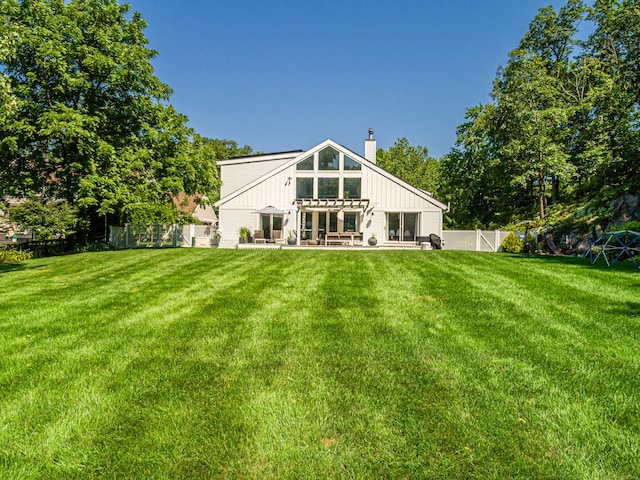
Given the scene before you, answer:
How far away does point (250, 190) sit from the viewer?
2125cm

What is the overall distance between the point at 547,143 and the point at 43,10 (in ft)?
88.4

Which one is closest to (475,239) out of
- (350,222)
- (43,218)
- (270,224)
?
(350,222)

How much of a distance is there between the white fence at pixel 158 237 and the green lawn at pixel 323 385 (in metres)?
14.1

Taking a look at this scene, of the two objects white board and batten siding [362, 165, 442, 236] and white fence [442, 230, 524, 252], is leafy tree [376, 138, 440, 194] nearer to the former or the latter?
white board and batten siding [362, 165, 442, 236]

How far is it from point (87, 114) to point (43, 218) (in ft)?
17.9

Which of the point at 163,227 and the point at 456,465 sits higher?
the point at 163,227

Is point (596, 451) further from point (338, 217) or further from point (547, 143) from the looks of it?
point (547, 143)

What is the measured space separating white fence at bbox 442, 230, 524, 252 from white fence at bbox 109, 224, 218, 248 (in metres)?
14.0

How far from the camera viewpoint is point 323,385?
3.07 meters

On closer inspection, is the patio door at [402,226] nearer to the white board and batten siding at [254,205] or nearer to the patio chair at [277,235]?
the white board and batten siding at [254,205]

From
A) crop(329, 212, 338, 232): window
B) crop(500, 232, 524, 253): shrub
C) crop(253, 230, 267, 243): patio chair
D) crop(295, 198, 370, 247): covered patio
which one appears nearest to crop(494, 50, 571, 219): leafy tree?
crop(500, 232, 524, 253): shrub

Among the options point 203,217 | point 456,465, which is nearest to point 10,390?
point 456,465

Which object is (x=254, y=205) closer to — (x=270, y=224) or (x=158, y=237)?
(x=270, y=224)

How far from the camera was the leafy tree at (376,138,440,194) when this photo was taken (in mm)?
47000
